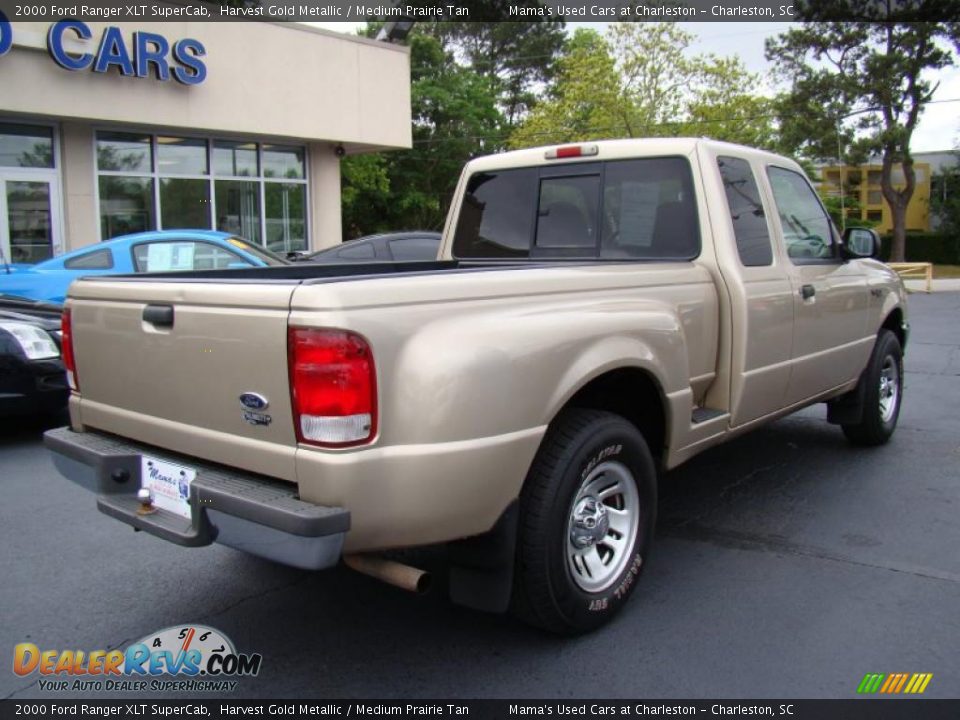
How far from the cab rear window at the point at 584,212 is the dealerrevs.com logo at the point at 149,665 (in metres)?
2.53

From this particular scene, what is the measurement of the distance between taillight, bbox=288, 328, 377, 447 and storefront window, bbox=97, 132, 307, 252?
548 inches

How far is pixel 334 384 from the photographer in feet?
7.92

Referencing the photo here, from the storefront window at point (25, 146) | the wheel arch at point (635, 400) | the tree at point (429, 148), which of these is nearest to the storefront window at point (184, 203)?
the storefront window at point (25, 146)

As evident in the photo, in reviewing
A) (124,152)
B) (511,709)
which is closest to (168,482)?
(511,709)

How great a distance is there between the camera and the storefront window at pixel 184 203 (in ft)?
53.7

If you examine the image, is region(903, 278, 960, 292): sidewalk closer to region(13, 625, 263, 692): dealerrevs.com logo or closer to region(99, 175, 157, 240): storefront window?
region(99, 175, 157, 240): storefront window

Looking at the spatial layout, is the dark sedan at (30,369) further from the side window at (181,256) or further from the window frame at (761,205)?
the window frame at (761,205)

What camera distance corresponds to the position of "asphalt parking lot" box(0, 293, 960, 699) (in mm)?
2887

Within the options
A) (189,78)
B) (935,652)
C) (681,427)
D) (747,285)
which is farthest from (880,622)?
(189,78)

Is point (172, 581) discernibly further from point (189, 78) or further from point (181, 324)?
point (189, 78)

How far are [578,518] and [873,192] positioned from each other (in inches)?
2241

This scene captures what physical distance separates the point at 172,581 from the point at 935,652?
312cm

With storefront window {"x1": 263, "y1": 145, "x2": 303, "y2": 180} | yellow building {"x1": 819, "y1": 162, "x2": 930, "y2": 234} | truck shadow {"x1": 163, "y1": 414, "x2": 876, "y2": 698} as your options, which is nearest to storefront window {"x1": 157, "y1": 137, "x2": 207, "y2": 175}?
storefront window {"x1": 263, "y1": 145, "x2": 303, "y2": 180}

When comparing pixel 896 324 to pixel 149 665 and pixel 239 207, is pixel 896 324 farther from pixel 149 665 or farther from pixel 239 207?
pixel 239 207
